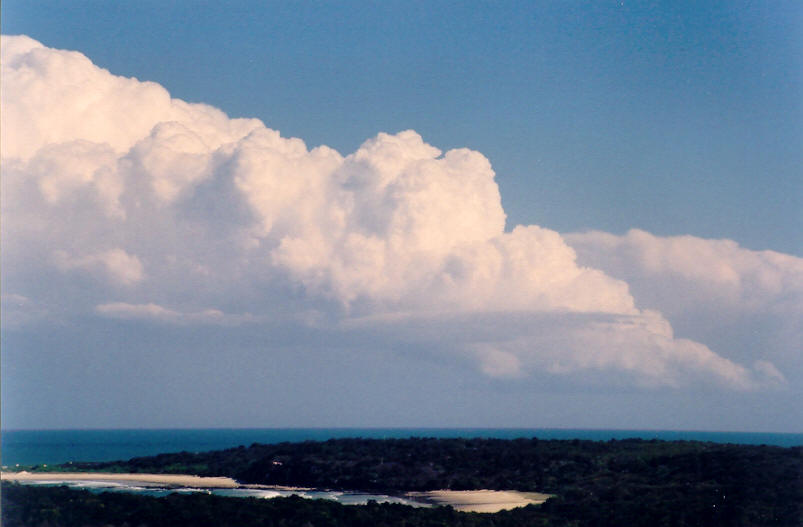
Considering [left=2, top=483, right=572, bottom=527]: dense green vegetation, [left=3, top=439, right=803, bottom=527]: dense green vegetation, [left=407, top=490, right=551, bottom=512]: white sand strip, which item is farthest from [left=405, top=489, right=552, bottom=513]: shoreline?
[left=2, top=483, right=572, bottom=527]: dense green vegetation

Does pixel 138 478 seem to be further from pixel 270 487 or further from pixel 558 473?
pixel 558 473

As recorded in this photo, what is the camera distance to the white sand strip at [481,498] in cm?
4478

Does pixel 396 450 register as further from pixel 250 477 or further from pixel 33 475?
pixel 33 475

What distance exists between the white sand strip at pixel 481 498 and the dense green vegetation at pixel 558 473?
1.28 metres

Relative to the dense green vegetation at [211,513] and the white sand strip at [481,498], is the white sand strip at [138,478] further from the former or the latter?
the dense green vegetation at [211,513]

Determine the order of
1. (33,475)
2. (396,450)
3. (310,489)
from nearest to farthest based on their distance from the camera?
1. (310,489)
2. (33,475)
3. (396,450)

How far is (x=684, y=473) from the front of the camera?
156ft

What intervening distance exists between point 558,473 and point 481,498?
7.50m

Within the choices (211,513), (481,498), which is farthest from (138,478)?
(481,498)

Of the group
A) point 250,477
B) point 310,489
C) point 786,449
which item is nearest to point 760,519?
point 786,449

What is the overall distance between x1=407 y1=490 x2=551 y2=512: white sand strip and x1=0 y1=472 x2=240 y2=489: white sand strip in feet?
41.9

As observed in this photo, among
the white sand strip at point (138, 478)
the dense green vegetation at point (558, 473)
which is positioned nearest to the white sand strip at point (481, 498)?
the dense green vegetation at point (558, 473)

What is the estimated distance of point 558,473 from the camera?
53.3 metres

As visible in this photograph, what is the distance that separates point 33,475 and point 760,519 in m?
44.6
